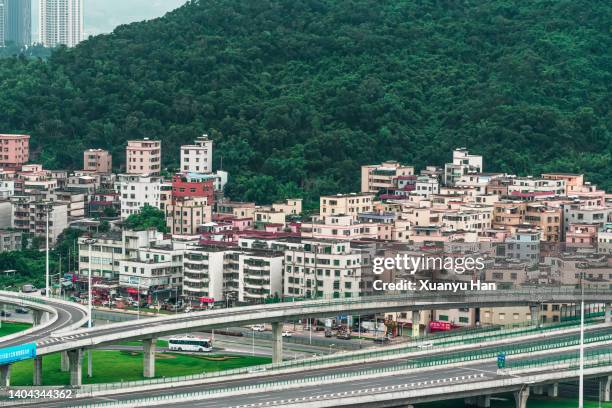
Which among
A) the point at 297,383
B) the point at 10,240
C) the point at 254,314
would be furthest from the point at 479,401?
the point at 10,240

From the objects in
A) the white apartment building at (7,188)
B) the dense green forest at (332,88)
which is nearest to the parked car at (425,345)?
the dense green forest at (332,88)

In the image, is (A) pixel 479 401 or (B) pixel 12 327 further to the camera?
(B) pixel 12 327

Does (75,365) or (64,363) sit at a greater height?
(75,365)

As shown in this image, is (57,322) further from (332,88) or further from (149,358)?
(332,88)

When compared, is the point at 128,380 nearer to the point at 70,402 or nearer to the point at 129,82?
the point at 70,402

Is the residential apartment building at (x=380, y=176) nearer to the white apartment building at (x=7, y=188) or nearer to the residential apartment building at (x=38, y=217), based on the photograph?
the residential apartment building at (x=38, y=217)

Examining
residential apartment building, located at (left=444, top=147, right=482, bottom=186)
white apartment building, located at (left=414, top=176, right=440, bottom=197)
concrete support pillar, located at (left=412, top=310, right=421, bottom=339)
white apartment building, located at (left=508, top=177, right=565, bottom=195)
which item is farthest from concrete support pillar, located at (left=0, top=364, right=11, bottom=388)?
residential apartment building, located at (left=444, top=147, right=482, bottom=186)

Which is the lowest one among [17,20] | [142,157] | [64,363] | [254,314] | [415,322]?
[64,363]
